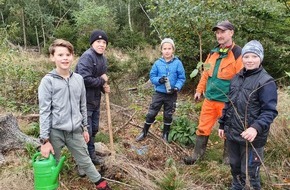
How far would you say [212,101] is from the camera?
4328 mm

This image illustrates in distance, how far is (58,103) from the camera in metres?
3.18

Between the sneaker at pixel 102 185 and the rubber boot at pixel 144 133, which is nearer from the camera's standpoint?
the sneaker at pixel 102 185

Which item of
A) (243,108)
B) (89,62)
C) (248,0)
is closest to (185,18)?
(248,0)

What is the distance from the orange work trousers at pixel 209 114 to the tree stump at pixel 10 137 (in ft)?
7.74

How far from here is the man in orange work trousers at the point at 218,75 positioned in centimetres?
404

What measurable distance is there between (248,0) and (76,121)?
5230mm

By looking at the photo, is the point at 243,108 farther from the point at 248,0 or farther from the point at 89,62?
the point at 248,0

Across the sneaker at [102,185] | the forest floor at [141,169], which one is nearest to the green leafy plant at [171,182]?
the forest floor at [141,169]

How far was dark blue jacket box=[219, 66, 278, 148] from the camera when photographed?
118 inches

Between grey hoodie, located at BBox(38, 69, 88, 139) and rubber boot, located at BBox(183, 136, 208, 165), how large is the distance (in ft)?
6.39

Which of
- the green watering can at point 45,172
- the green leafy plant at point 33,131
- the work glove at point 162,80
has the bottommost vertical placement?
the green leafy plant at point 33,131

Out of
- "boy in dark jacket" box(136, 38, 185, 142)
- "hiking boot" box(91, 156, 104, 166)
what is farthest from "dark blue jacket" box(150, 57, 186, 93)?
"hiking boot" box(91, 156, 104, 166)

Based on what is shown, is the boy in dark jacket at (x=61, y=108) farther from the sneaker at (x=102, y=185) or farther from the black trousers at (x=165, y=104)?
the black trousers at (x=165, y=104)

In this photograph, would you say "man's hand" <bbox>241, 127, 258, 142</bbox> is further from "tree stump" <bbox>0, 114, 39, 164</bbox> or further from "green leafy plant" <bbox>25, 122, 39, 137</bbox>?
"green leafy plant" <bbox>25, 122, 39, 137</bbox>
